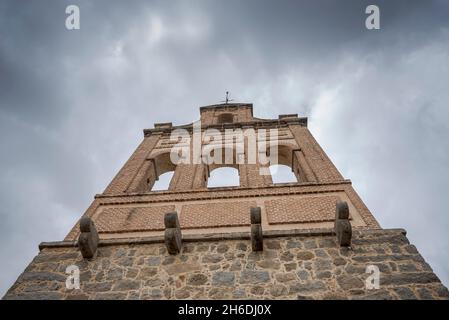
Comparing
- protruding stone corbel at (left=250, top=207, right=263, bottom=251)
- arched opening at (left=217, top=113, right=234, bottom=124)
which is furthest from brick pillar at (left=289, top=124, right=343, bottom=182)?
arched opening at (left=217, top=113, right=234, bottom=124)

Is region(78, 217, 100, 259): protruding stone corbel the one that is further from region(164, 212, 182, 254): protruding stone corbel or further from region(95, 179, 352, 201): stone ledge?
region(95, 179, 352, 201): stone ledge

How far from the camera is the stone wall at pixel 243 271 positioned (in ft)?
17.1

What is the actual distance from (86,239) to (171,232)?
1.53m

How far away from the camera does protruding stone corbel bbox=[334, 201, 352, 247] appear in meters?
5.75

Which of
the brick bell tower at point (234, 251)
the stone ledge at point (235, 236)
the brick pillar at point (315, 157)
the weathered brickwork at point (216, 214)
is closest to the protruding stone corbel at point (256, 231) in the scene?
the brick bell tower at point (234, 251)

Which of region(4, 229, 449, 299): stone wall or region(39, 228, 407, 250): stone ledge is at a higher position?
region(39, 228, 407, 250): stone ledge

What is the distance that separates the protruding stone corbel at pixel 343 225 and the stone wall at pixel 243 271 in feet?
0.57

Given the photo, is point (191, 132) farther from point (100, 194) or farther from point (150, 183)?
point (100, 194)

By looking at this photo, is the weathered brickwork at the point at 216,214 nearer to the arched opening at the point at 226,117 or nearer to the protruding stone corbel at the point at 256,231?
the protruding stone corbel at the point at 256,231

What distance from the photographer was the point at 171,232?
19.5 feet

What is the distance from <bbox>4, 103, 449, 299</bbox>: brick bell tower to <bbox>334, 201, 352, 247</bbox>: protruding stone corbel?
0.06ft
